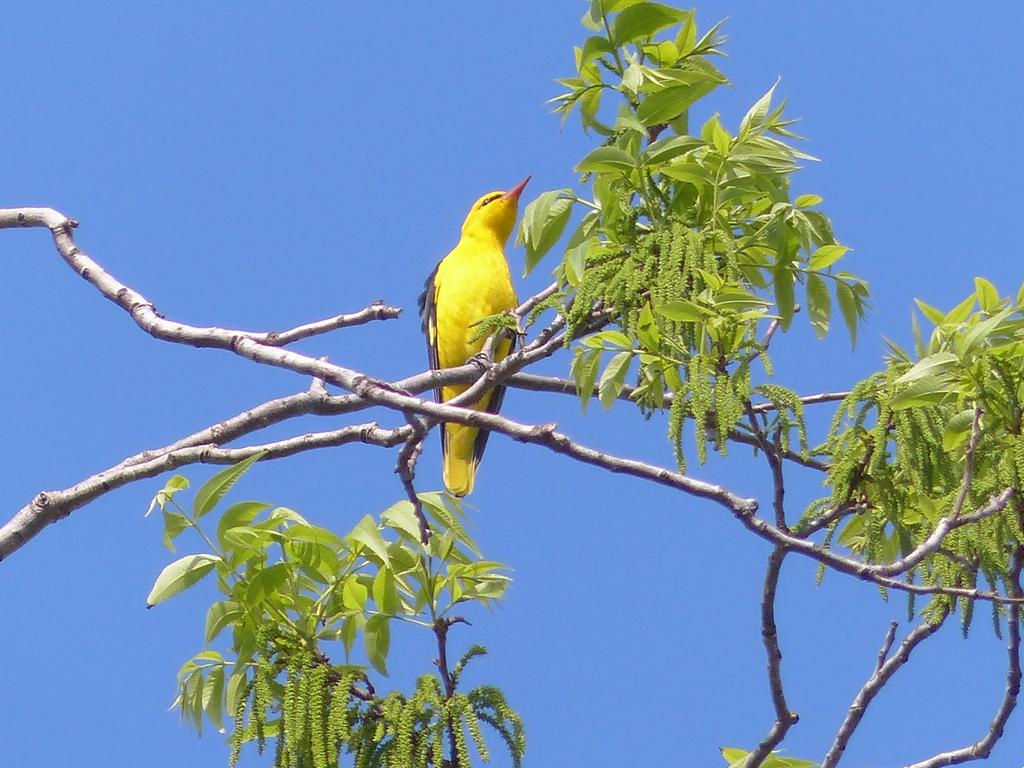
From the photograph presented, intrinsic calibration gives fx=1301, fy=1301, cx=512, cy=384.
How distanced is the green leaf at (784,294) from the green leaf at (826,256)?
0.29 feet

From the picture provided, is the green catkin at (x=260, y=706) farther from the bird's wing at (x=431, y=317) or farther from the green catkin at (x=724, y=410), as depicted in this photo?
the bird's wing at (x=431, y=317)

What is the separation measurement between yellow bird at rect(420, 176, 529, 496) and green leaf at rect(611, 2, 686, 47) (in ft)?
13.0

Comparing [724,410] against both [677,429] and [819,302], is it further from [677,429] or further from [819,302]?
[819,302]

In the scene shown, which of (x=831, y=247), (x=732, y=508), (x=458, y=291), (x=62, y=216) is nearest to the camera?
(x=732, y=508)

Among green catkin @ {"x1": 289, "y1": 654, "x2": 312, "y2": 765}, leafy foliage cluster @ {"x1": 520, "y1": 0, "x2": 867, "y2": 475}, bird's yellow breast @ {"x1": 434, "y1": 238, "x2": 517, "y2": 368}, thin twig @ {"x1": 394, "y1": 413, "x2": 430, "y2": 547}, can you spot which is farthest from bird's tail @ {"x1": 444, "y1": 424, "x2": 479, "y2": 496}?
green catkin @ {"x1": 289, "y1": 654, "x2": 312, "y2": 765}

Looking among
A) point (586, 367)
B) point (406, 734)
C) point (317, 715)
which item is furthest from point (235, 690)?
point (586, 367)

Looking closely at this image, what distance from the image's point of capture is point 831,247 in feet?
12.9

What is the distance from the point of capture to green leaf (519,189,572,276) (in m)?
3.92

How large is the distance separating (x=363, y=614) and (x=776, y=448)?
1.12 meters

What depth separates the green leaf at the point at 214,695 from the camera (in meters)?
3.42

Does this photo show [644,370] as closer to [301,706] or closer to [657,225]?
[657,225]

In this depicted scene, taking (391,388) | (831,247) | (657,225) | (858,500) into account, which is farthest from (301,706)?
(831,247)

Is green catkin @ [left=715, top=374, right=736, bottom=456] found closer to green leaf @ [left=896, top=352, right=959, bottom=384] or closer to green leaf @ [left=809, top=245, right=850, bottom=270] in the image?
green leaf @ [left=896, top=352, right=959, bottom=384]

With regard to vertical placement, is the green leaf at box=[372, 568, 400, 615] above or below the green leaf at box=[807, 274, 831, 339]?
below
